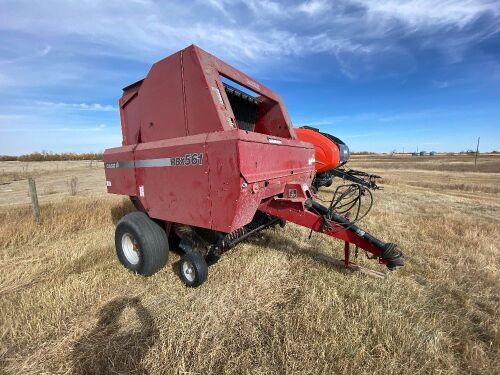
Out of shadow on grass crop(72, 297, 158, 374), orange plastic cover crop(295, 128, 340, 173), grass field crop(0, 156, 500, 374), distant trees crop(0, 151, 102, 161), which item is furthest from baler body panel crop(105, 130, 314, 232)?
distant trees crop(0, 151, 102, 161)

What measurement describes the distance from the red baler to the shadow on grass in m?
0.69

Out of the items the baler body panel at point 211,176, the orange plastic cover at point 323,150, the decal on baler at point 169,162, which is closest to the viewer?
the baler body panel at point 211,176

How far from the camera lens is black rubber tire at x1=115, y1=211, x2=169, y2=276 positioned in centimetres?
326

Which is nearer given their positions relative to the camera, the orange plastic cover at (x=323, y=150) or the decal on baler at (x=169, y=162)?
the decal on baler at (x=169, y=162)

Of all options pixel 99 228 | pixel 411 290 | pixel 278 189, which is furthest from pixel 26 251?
pixel 411 290

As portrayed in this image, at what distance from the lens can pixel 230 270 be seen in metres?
3.40

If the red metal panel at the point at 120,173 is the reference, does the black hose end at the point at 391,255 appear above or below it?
below

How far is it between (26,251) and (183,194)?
10.3ft

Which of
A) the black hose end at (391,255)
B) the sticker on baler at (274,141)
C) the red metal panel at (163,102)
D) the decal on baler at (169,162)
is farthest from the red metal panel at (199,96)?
the black hose end at (391,255)

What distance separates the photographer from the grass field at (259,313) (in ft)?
6.57

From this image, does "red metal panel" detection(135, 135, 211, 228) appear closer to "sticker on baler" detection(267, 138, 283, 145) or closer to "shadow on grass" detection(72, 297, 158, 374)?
"sticker on baler" detection(267, 138, 283, 145)

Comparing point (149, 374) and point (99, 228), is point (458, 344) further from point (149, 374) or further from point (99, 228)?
point (99, 228)

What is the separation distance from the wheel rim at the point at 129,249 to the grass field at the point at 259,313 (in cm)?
18

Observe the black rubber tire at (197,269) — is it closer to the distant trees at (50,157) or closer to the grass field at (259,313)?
the grass field at (259,313)
